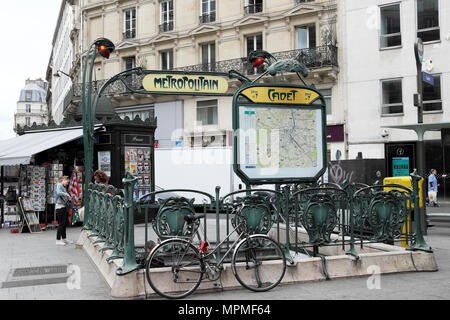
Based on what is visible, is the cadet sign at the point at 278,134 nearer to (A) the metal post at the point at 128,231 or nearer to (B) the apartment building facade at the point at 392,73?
(A) the metal post at the point at 128,231

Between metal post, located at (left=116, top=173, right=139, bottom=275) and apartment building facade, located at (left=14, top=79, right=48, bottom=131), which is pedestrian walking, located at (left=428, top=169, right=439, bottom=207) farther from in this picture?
apartment building facade, located at (left=14, top=79, right=48, bottom=131)

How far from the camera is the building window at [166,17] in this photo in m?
31.7

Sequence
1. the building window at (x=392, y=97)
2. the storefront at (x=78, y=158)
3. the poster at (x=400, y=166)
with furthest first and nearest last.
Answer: the building window at (x=392, y=97) → the poster at (x=400, y=166) → the storefront at (x=78, y=158)

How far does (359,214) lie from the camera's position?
8219 millimetres

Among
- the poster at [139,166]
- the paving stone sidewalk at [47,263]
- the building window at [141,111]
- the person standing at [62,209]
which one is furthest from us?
Result: the building window at [141,111]

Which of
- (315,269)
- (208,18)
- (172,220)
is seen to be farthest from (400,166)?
(172,220)

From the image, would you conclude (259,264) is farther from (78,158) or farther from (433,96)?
(433,96)

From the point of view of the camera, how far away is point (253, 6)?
28.5 metres

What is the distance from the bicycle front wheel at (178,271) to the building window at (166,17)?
1065 inches

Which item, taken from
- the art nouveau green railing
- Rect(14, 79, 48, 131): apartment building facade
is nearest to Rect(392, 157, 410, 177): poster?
the art nouveau green railing

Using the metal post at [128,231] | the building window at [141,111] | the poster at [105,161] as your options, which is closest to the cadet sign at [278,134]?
the metal post at [128,231]

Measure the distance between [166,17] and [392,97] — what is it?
1496cm

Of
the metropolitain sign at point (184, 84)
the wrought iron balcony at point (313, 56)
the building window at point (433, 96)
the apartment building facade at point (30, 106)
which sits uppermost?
the apartment building facade at point (30, 106)

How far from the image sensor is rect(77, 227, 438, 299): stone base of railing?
20.3 feet
